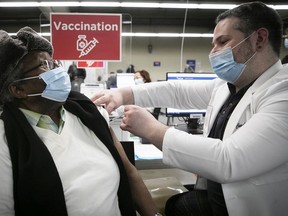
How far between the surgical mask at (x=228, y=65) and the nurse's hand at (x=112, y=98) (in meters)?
0.57

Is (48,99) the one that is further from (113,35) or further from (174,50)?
(174,50)

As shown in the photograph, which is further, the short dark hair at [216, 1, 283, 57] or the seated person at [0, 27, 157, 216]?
the short dark hair at [216, 1, 283, 57]

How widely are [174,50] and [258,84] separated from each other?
1063 centimetres

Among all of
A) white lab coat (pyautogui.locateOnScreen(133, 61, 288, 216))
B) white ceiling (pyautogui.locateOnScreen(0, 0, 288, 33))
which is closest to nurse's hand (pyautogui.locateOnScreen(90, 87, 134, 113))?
white lab coat (pyautogui.locateOnScreen(133, 61, 288, 216))

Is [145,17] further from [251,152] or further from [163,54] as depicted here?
[251,152]

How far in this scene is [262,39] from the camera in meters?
1.14

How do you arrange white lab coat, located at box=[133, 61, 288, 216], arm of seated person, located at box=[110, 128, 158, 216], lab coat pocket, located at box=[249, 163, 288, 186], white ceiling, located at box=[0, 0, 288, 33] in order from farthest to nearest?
1. white ceiling, located at box=[0, 0, 288, 33]
2. arm of seated person, located at box=[110, 128, 158, 216]
3. lab coat pocket, located at box=[249, 163, 288, 186]
4. white lab coat, located at box=[133, 61, 288, 216]

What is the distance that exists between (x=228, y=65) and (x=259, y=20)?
0.75 ft

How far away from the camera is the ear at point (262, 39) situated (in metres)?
1.13

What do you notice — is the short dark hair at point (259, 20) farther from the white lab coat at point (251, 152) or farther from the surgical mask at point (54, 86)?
the surgical mask at point (54, 86)

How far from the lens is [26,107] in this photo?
1.16 m

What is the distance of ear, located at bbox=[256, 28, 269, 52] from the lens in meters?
1.13

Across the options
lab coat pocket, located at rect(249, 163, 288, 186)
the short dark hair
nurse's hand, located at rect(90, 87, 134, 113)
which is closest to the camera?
lab coat pocket, located at rect(249, 163, 288, 186)

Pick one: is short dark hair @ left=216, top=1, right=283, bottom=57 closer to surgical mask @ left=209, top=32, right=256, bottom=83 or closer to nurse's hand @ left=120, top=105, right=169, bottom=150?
surgical mask @ left=209, top=32, right=256, bottom=83
